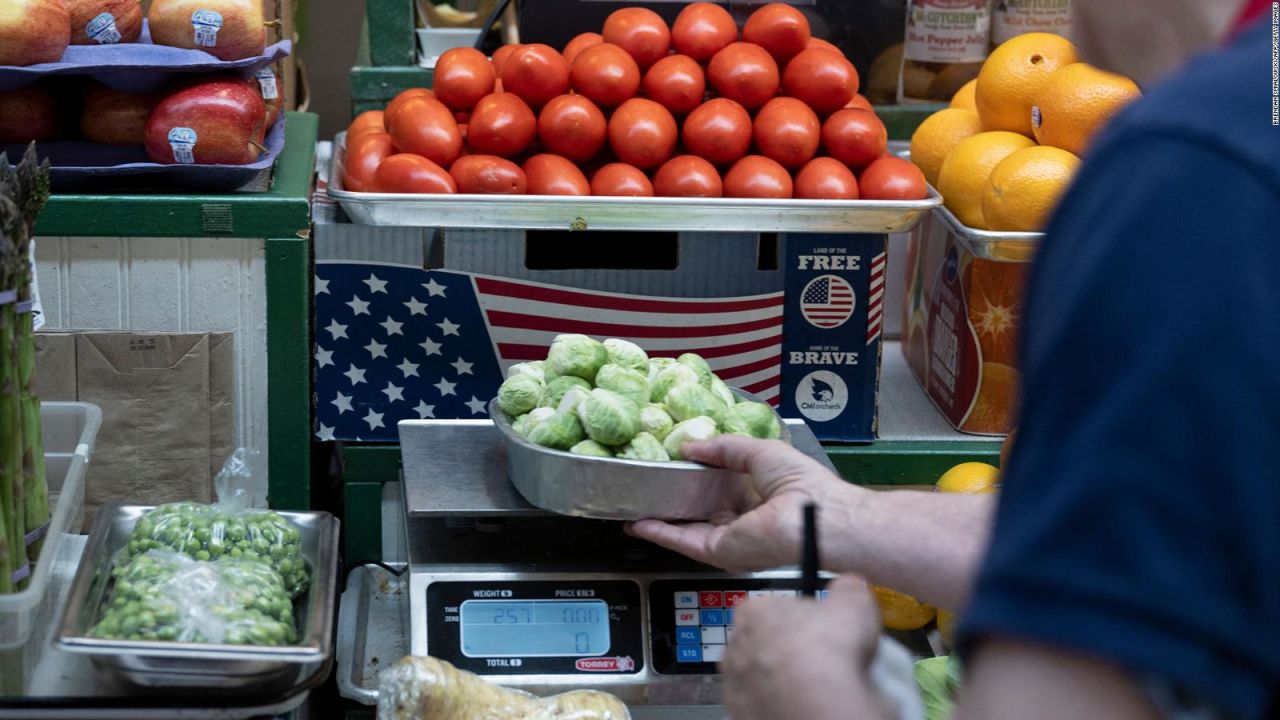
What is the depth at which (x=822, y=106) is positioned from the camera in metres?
2.57

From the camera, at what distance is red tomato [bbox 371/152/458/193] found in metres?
2.34

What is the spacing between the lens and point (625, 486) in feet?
6.08

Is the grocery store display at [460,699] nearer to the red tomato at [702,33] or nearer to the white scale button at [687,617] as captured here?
the white scale button at [687,617]

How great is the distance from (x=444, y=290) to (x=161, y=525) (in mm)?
706

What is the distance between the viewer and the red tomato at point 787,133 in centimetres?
246

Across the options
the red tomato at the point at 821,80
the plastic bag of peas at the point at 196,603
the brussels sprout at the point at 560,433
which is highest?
the red tomato at the point at 821,80

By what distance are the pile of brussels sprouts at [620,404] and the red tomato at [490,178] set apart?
1.38 feet

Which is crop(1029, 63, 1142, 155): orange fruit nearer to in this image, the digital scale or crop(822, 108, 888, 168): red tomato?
crop(822, 108, 888, 168): red tomato

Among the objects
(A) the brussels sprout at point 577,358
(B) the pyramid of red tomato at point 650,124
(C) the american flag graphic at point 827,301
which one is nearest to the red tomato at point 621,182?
(B) the pyramid of red tomato at point 650,124

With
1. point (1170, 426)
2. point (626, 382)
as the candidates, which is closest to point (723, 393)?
point (626, 382)

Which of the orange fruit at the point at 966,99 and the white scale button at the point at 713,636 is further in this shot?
the orange fruit at the point at 966,99

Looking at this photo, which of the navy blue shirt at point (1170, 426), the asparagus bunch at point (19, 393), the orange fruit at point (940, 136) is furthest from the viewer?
the orange fruit at point (940, 136)

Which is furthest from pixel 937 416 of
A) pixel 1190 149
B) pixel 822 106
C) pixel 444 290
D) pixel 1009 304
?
pixel 1190 149

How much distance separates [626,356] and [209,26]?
0.90 m
